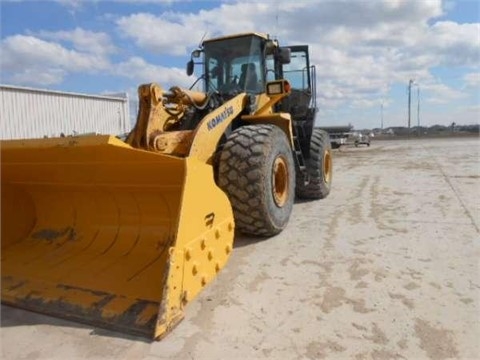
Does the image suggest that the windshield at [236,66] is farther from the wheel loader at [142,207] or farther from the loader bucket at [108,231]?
the loader bucket at [108,231]

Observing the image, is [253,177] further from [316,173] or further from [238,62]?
[316,173]

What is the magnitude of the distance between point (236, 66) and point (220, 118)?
5.51ft

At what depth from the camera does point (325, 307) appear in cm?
326

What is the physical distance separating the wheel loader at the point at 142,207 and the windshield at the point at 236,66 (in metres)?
0.46

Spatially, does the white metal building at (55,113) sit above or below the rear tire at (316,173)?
above

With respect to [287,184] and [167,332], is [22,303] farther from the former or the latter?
[287,184]

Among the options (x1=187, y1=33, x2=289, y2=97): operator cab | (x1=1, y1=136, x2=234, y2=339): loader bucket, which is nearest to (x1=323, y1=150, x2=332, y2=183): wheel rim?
(x1=187, y1=33, x2=289, y2=97): operator cab

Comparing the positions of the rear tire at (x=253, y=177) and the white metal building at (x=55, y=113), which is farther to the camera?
the white metal building at (x=55, y=113)

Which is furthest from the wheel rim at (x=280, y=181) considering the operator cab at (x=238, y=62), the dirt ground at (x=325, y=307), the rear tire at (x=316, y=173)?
the rear tire at (x=316, y=173)

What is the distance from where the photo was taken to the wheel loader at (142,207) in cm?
313

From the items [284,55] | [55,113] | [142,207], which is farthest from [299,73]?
[55,113]

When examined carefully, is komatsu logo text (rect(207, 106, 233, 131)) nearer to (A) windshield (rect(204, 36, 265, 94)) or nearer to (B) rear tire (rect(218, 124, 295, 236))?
(B) rear tire (rect(218, 124, 295, 236))

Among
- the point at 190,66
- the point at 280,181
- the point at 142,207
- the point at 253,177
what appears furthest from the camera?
the point at 190,66

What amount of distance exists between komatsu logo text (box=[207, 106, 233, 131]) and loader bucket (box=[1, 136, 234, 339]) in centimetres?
94
